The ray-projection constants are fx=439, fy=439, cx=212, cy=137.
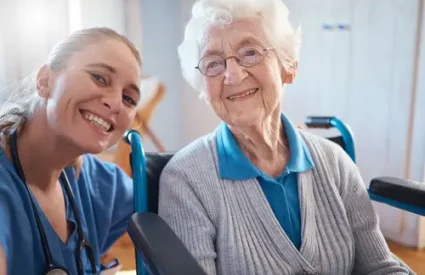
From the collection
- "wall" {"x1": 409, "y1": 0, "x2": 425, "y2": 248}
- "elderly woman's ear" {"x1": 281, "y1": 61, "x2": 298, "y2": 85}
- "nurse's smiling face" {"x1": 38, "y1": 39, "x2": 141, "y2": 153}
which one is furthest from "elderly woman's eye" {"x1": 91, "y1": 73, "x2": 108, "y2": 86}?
"wall" {"x1": 409, "y1": 0, "x2": 425, "y2": 248}

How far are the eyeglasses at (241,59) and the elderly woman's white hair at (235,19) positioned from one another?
0.05 meters

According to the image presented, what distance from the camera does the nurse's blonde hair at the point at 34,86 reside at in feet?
3.24

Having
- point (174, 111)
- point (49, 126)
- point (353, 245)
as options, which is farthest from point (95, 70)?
point (174, 111)

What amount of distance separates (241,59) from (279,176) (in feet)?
1.06

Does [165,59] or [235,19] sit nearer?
[235,19]

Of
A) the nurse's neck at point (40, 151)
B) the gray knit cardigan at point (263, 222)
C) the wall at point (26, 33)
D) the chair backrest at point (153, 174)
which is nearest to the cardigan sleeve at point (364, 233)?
the gray knit cardigan at point (263, 222)

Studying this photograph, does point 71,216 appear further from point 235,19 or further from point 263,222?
point 235,19

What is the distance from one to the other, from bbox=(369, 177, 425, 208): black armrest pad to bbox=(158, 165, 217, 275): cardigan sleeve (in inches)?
18.6

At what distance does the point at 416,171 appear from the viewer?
7.45 feet

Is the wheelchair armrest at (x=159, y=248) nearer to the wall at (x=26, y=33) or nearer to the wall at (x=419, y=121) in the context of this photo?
the wall at (x=26, y=33)

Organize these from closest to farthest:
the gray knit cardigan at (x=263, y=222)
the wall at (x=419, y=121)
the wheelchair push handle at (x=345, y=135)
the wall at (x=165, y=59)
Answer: the gray knit cardigan at (x=263, y=222) < the wheelchair push handle at (x=345, y=135) < the wall at (x=419, y=121) < the wall at (x=165, y=59)

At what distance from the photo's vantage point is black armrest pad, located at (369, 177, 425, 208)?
1107 mm

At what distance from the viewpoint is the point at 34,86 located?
106 centimetres

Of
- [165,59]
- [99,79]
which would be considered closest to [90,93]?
[99,79]
